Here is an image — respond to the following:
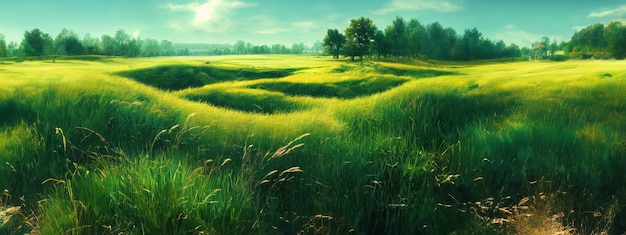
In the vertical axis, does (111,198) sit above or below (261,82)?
below

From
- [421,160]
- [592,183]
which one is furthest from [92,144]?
[592,183]

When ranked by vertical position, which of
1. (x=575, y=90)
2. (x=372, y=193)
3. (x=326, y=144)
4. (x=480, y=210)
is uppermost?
(x=575, y=90)

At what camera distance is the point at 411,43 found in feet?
21.0

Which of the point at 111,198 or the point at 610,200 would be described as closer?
the point at 111,198

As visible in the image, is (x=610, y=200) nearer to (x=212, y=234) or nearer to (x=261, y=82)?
(x=212, y=234)

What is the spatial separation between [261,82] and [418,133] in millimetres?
2877

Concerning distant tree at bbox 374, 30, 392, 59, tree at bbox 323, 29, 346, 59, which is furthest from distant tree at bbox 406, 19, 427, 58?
tree at bbox 323, 29, 346, 59

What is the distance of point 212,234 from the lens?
2615 millimetres

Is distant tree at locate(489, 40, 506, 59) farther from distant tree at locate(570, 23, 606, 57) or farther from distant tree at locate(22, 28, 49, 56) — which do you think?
distant tree at locate(22, 28, 49, 56)

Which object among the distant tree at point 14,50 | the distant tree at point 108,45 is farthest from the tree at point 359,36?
the distant tree at point 14,50

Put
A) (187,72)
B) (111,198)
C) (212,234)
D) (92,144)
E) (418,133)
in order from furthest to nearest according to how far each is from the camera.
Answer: (187,72) → (418,133) → (92,144) → (111,198) → (212,234)

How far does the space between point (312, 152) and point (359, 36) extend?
2.94 meters

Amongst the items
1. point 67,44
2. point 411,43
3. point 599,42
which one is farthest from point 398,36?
point 67,44

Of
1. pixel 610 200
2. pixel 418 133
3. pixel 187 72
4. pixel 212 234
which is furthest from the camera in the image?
pixel 187 72
